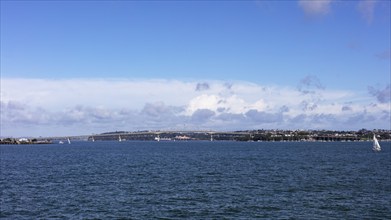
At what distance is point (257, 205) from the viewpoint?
41.5 m

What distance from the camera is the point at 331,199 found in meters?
44.9

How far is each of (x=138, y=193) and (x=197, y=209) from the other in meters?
11.7

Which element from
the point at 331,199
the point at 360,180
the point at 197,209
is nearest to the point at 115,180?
the point at 197,209

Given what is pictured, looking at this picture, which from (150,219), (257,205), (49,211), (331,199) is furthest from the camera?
(331,199)

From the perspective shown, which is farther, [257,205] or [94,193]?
[94,193]

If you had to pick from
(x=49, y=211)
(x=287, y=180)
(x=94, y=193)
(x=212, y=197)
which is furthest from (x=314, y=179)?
(x=49, y=211)

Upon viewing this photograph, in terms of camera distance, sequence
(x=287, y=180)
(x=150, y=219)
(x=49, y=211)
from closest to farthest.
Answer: (x=150, y=219) < (x=49, y=211) < (x=287, y=180)

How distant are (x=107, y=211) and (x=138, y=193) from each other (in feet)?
34.8

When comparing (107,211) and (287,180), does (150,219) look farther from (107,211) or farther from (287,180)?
(287,180)

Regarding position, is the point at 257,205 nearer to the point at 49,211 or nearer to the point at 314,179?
the point at 49,211

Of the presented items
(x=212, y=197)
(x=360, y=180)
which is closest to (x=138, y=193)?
(x=212, y=197)

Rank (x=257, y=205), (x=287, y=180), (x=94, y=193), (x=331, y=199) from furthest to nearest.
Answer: (x=287, y=180)
(x=94, y=193)
(x=331, y=199)
(x=257, y=205)

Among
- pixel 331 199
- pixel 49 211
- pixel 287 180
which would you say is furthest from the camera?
pixel 287 180

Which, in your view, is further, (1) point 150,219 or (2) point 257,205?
(2) point 257,205
